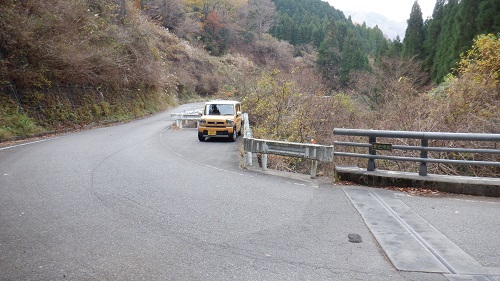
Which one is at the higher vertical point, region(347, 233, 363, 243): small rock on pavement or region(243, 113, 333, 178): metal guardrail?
region(243, 113, 333, 178): metal guardrail

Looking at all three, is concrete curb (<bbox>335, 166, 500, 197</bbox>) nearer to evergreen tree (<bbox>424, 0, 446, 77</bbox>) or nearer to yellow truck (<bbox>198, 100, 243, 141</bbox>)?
yellow truck (<bbox>198, 100, 243, 141</bbox>)

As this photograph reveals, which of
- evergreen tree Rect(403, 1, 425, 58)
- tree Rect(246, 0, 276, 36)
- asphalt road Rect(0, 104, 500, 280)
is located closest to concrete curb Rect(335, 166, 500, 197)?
asphalt road Rect(0, 104, 500, 280)

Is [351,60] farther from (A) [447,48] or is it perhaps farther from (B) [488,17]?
(B) [488,17]

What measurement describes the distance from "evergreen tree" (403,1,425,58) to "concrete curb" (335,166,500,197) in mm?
50783

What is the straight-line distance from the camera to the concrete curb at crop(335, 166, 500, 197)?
6914 millimetres

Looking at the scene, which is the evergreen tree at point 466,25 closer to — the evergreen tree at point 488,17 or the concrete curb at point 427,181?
the evergreen tree at point 488,17

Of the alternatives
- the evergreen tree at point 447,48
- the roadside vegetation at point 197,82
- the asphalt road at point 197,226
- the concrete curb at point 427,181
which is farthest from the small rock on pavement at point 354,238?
the evergreen tree at point 447,48

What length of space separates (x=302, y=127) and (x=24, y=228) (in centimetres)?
1114

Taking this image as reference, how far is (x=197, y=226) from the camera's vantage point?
16.7 ft

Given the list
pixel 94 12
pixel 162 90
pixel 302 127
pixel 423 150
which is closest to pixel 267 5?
pixel 162 90

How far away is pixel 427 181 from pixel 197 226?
16.8 ft

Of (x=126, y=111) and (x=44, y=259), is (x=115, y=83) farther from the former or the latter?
(x=44, y=259)

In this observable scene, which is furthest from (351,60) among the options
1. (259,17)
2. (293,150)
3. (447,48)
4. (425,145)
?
(425,145)

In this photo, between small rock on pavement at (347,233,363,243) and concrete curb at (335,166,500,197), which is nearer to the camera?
small rock on pavement at (347,233,363,243)
